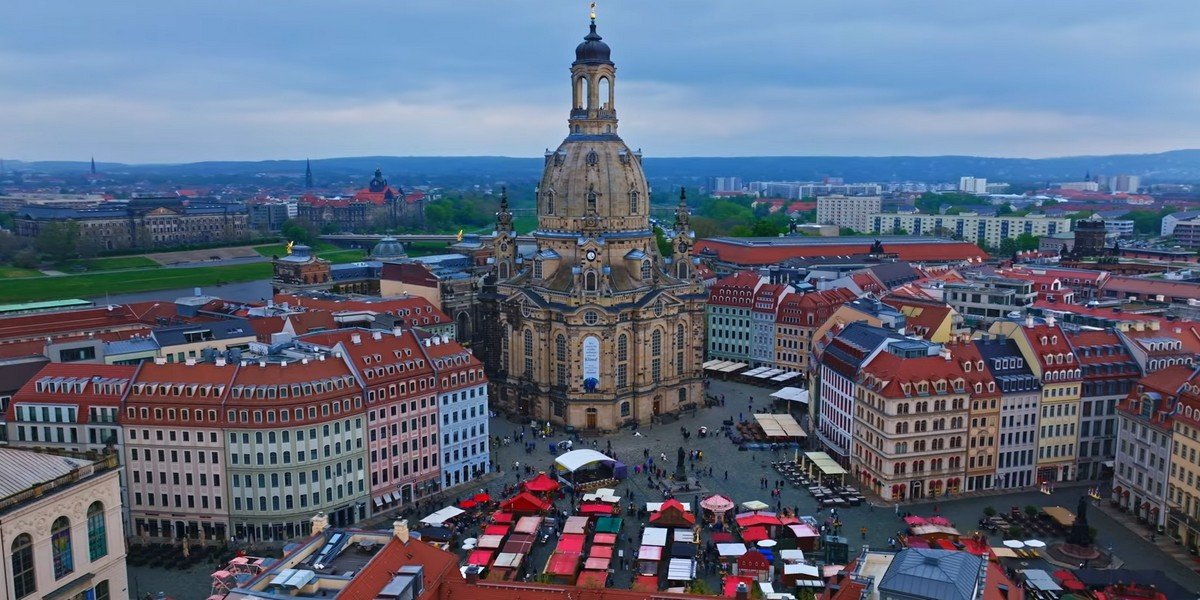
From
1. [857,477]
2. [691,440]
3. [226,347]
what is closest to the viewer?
[857,477]

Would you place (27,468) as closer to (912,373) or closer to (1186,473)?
(912,373)

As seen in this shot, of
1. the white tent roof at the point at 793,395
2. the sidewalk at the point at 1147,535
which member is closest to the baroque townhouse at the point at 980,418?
the sidewalk at the point at 1147,535

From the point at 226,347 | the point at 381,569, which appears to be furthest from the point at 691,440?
the point at 381,569

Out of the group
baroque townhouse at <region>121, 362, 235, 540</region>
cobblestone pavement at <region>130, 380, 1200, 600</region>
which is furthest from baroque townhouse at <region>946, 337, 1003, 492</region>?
baroque townhouse at <region>121, 362, 235, 540</region>

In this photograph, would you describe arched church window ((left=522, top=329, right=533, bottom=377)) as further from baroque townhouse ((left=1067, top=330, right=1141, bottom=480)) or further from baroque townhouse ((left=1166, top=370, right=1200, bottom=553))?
baroque townhouse ((left=1166, top=370, right=1200, bottom=553))

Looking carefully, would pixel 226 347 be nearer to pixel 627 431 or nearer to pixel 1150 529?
pixel 627 431

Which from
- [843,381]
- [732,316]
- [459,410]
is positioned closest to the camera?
[459,410]

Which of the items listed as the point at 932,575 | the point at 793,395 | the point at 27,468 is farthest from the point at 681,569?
the point at 793,395
